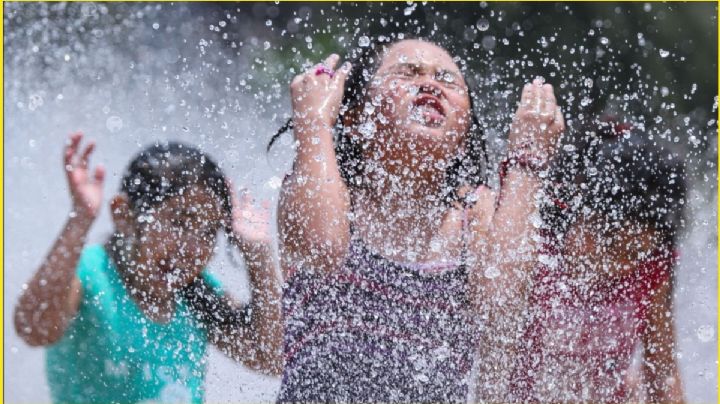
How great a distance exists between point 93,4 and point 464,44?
1511 mm

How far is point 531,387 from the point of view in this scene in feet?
4.62

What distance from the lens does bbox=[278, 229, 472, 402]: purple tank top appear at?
131 cm

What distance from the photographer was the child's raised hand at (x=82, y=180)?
159cm

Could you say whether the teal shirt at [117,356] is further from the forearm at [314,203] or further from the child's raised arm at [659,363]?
the child's raised arm at [659,363]

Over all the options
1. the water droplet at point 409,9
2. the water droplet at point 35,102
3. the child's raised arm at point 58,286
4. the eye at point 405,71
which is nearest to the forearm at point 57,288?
the child's raised arm at point 58,286

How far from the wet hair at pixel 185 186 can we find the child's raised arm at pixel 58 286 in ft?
0.30

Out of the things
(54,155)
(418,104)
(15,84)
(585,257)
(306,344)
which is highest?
(15,84)

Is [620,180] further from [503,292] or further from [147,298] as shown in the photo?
A: [147,298]

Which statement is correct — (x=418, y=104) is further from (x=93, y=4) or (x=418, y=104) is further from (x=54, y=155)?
(x=93, y=4)

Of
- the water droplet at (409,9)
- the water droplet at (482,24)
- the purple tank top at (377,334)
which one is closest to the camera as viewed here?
the purple tank top at (377,334)

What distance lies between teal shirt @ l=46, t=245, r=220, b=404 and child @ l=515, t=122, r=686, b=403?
1.97ft

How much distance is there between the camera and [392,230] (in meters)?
1.42

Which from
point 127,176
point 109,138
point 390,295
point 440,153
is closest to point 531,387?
point 390,295

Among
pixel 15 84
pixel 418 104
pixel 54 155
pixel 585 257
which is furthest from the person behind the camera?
pixel 15 84
